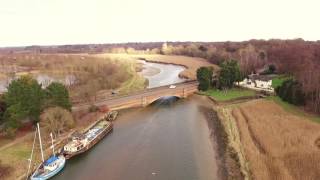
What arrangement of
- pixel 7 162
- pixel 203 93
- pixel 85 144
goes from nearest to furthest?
pixel 7 162, pixel 85 144, pixel 203 93

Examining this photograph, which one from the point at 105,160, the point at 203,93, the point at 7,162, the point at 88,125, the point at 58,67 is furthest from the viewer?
the point at 58,67

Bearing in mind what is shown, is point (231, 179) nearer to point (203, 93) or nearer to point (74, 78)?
point (203, 93)

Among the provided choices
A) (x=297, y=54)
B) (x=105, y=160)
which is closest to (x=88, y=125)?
(x=105, y=160)

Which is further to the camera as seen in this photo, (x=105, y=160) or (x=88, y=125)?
Answer: (x=88, y=125)

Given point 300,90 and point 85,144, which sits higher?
point 300,90

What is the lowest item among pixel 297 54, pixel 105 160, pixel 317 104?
pixel 105 160

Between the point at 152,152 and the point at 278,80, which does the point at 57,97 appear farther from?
the point at 278,80

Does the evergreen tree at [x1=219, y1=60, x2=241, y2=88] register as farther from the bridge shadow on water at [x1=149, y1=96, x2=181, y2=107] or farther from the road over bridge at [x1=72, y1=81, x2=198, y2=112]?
the bridge shadow on water at [x1=149, y1=96, x2=181, y2=107]
